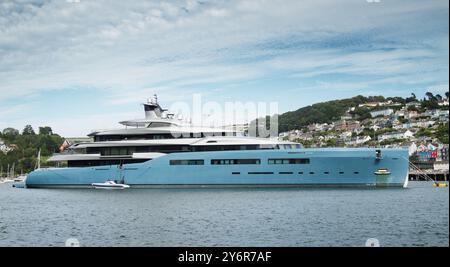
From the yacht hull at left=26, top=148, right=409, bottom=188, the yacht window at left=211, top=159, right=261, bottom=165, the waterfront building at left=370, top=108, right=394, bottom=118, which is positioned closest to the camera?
the yacht hull at left=26, top=148, right=409, bottom=188

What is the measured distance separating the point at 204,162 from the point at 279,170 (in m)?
5.07

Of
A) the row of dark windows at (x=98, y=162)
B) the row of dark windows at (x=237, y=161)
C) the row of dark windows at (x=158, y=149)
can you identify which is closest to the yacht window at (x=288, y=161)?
the row of dark windows at (x=237, y=161)

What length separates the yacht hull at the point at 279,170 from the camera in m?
32.2

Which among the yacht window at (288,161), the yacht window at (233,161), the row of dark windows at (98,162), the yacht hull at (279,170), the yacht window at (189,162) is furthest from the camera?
the row of dark windows at (98,162)

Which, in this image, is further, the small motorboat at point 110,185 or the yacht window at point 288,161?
the small motorboat at point 110,185

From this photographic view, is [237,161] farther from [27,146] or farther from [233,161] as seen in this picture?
[27,146]

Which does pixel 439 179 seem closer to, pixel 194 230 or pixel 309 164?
pixel 309 164

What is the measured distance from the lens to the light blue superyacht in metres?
32.2

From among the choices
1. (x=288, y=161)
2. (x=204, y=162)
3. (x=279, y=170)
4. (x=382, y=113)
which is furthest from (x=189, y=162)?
(x=382, y=113)

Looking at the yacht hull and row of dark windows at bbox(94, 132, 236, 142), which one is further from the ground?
row of dark windows at bbox(94, 132, 236, 142)

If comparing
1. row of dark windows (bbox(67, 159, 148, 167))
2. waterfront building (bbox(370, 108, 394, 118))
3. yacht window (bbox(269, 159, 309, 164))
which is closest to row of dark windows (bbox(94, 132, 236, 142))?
row of dark windows (bbox(67, 159, 148, 167))

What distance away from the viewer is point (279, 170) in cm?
3284

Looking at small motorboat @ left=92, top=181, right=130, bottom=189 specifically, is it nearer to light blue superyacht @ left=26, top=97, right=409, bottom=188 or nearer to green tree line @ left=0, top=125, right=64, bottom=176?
light blue superyacht @ left=26, top=97, right=409, bottom=188

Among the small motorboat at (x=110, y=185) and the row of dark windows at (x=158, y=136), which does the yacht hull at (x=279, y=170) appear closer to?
the small motorboat at (x=110, y=185)
